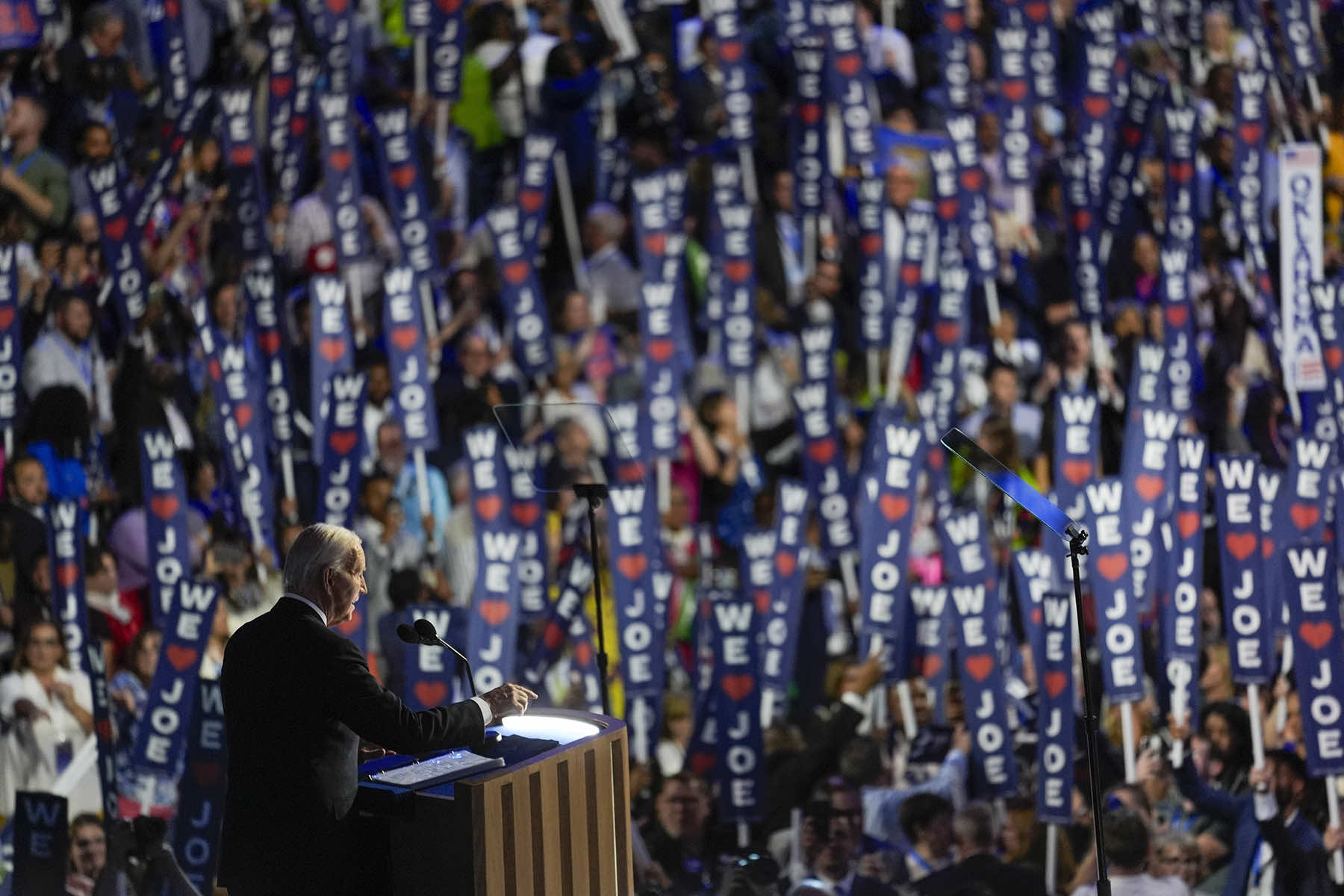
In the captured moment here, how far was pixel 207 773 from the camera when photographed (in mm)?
5184

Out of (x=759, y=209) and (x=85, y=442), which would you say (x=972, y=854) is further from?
(x=85, y=442)

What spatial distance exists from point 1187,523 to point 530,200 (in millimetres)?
3030

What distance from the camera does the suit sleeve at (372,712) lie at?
2533mm

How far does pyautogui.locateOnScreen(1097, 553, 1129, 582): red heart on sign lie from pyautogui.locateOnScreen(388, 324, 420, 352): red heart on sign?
2.93 metres

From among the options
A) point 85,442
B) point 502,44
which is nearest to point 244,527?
point 85,442

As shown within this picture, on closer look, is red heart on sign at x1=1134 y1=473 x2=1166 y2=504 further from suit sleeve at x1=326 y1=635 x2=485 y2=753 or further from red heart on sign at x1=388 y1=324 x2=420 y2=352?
suit sleeve at x1=326 y1=635 x2=485 y2=753

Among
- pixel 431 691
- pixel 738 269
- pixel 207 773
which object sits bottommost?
pixel 207 773

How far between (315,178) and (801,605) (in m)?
2.93

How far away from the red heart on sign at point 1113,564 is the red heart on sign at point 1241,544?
17.2 inches

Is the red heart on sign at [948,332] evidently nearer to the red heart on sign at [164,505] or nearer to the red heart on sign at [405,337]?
the red heart on sign at [405,337]

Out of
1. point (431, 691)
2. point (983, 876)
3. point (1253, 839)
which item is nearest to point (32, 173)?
point (431, 691)

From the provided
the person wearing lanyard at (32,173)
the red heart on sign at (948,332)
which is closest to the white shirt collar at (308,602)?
the red heart on sign at (948,332)

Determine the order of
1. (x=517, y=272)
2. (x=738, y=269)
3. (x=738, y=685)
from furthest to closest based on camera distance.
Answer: (x=517, y=272) → (x=738, y=269) → (x=738, y=685)

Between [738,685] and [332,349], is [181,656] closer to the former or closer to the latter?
[332,349]
